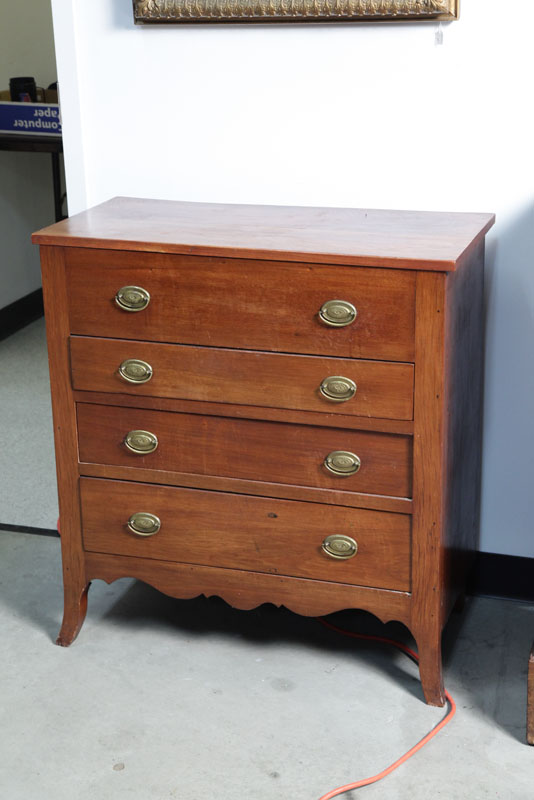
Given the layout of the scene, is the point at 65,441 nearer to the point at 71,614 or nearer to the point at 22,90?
the point at 71,614

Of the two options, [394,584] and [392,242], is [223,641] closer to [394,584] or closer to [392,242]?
[394,584]

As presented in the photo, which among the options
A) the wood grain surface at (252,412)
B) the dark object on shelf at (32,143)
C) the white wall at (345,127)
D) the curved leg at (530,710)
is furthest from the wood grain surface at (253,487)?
the dark object on shelf at (32,143)

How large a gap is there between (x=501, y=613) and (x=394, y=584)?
0.51m

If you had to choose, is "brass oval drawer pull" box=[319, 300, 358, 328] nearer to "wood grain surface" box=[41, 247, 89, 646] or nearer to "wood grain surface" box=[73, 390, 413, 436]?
"wood grain surface" box=[73, 390, 413, 436]

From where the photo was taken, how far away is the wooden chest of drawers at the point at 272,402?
6.08 ft

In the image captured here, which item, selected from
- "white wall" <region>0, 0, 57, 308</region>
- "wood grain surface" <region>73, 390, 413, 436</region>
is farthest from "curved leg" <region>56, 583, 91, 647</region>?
"white wall" <region>0, 0, 57, 308</region>

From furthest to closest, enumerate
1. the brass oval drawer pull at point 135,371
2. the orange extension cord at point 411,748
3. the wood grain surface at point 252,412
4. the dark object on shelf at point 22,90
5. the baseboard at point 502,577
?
the dark object on shelf at point 22,90 < the baseboard at point 502,577 < the brass oval drawer pull at point 135,371 < the wood grain surface at point 252,412 < the orange extension cord at point 411,748

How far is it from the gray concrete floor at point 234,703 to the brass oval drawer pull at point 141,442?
477mm

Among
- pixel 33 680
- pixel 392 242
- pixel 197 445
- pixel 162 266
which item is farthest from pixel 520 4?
pixel 33 680

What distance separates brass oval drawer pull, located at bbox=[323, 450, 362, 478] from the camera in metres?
1.93

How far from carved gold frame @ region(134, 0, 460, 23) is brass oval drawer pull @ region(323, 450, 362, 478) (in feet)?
3.07

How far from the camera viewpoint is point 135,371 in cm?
202

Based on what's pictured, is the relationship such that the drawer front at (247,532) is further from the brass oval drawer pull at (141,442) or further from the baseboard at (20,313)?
the baseboard at (20,313)

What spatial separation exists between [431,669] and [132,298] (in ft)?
3.11
